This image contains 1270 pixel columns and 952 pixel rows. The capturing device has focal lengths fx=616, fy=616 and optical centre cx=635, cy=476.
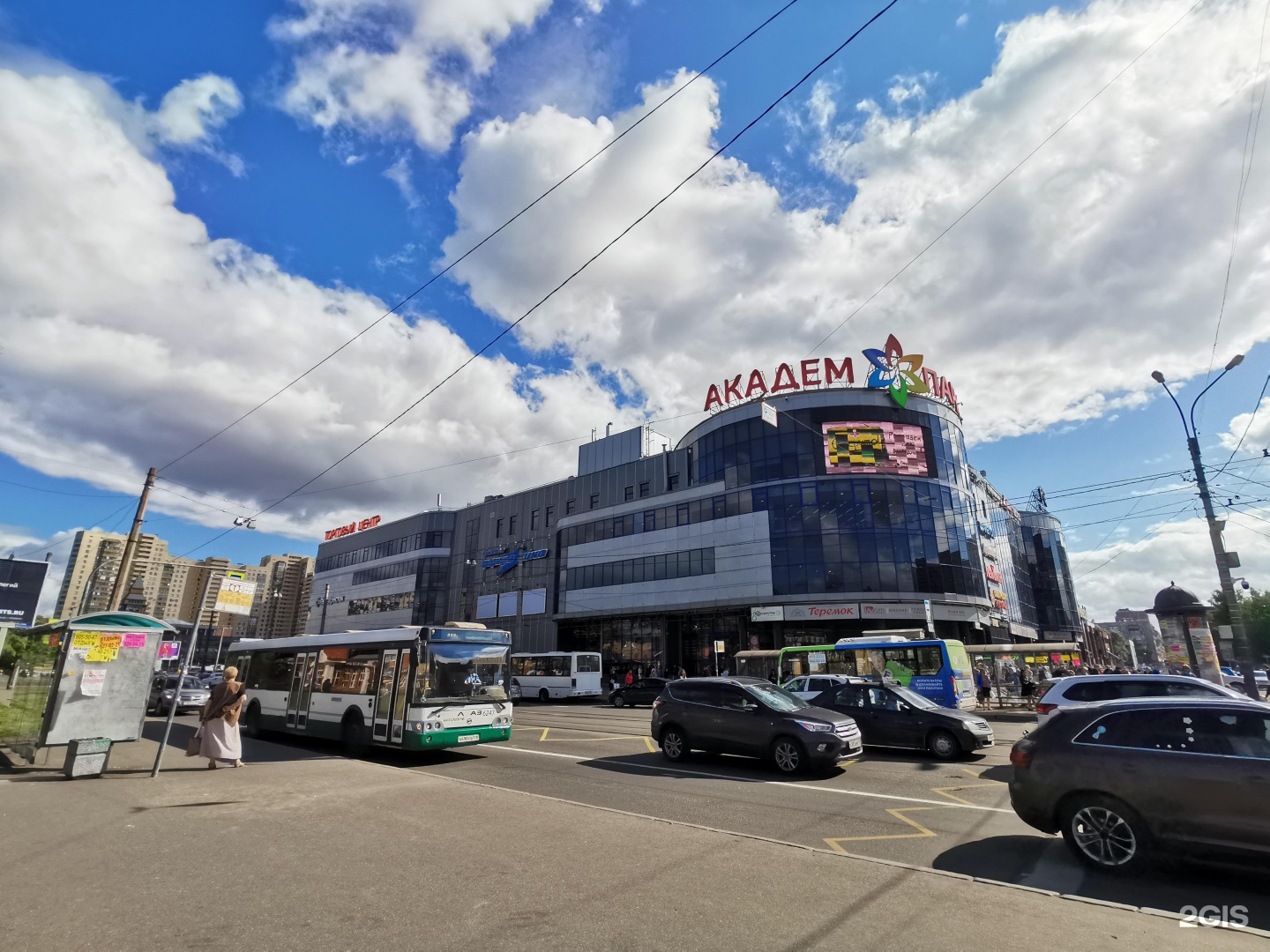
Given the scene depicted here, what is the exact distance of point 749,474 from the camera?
43.2 m

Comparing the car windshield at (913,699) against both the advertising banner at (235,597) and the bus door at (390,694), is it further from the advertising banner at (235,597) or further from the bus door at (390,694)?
the advertising banner at (235,597)

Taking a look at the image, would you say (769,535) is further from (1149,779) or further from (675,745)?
(1149,779)

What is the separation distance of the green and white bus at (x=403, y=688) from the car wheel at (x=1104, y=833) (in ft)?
34.0

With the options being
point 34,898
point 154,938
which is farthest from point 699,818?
point 34,898

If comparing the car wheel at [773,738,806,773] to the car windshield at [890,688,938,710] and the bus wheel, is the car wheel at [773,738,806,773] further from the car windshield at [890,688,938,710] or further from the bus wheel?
the bus wheel

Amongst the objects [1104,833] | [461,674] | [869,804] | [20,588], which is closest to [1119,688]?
[869,804]

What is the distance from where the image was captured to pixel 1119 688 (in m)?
10.8

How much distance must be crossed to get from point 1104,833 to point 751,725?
6285mm

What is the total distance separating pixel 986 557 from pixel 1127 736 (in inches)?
1887

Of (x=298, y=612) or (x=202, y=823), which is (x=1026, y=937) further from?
(x=298, y=612)

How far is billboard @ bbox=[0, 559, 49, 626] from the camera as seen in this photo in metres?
23.4

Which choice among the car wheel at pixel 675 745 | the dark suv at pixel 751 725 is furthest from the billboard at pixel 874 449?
the car wheel at pixel 675 745

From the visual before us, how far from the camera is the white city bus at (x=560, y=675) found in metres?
37.2

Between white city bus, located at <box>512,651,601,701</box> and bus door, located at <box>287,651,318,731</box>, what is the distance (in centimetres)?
2213
